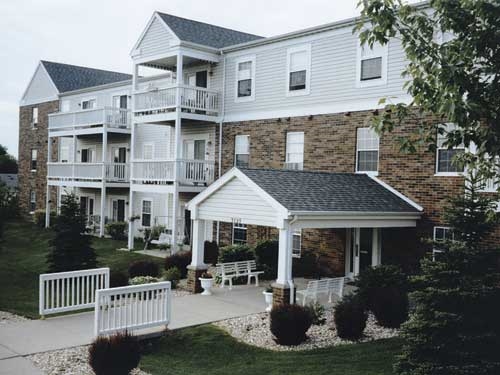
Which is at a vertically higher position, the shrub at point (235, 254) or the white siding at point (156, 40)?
the white siding at point (156, 40)

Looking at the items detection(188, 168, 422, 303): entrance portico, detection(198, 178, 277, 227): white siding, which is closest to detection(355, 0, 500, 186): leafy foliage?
detection(188, 168, 422, 303): entrance portico

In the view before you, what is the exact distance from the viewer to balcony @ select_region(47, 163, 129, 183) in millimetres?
30609

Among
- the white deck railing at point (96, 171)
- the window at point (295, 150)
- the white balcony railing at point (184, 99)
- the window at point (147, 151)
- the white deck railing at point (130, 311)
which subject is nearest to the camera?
the white deck railing at point (130, 311)

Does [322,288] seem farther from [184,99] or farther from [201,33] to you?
[201,33]

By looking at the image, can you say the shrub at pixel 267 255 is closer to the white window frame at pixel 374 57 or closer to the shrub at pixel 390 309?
the white window frame at pixel 374 57

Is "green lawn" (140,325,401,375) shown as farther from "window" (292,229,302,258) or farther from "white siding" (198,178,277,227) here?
"window" (292,229,302,258)

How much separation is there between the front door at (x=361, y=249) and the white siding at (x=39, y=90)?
89.4ft

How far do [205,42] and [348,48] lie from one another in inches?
305

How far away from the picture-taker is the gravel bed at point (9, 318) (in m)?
13.2

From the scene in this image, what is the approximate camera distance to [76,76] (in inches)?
1634

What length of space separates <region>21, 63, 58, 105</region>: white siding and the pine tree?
3500cm

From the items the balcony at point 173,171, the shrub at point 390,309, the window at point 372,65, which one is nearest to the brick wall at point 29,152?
the balcony at point 173,171

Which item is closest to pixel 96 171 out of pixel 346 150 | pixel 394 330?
pixel 346 150

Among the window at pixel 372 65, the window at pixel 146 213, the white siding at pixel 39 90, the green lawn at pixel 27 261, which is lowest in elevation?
the green lawn at pixel 27 261
